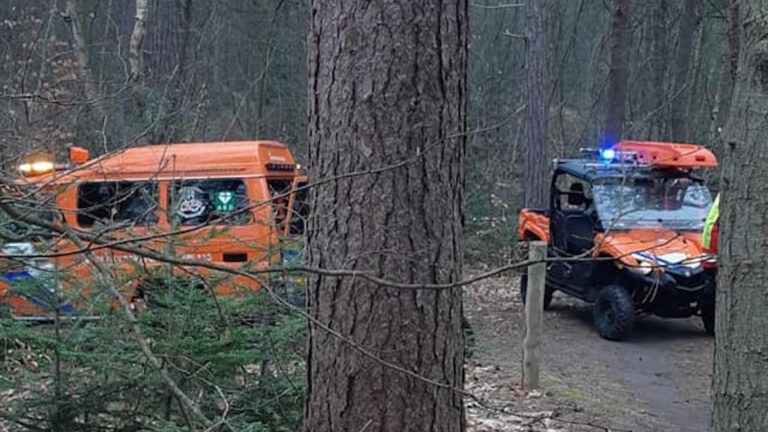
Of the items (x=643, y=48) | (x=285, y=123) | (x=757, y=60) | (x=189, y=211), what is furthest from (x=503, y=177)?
(x=757, y=60)

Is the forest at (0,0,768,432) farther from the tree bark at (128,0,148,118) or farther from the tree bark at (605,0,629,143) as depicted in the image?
the tree bark at (605,0,629,143)

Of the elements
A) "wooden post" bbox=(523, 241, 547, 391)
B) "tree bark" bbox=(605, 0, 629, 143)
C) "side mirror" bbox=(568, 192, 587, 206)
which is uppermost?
"tree bark" bbox=(605, 0, 629, 143)

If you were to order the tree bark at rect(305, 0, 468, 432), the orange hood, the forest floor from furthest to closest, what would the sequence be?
the orange hood, the forest floor, the tree bark at rect(305, 0, 468, 432)

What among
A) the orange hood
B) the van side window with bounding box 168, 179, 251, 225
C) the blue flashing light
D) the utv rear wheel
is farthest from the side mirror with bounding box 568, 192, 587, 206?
the van side window with bounding box 168, 179, 251, 225

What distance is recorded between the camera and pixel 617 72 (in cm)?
1702

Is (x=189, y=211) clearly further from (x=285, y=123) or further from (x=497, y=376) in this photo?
(x=285, y=123)

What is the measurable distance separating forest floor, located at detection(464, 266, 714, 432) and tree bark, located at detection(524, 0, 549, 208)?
12.6 ft

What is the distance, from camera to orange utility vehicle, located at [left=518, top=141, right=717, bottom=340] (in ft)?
31.5

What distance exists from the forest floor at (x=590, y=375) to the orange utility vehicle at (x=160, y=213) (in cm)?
201

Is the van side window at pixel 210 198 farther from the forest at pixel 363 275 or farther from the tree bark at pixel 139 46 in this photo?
the tree bark at pixel 139 46

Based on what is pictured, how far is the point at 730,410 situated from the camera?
3547 millimetres

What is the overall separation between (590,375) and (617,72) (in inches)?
399

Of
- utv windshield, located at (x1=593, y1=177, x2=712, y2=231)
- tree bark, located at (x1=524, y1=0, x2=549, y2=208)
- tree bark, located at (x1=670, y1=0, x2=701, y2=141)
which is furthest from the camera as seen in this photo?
tree bark, located at (x1=670, y1=0, x2=701, y2=141)

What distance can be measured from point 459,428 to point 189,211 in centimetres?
642
